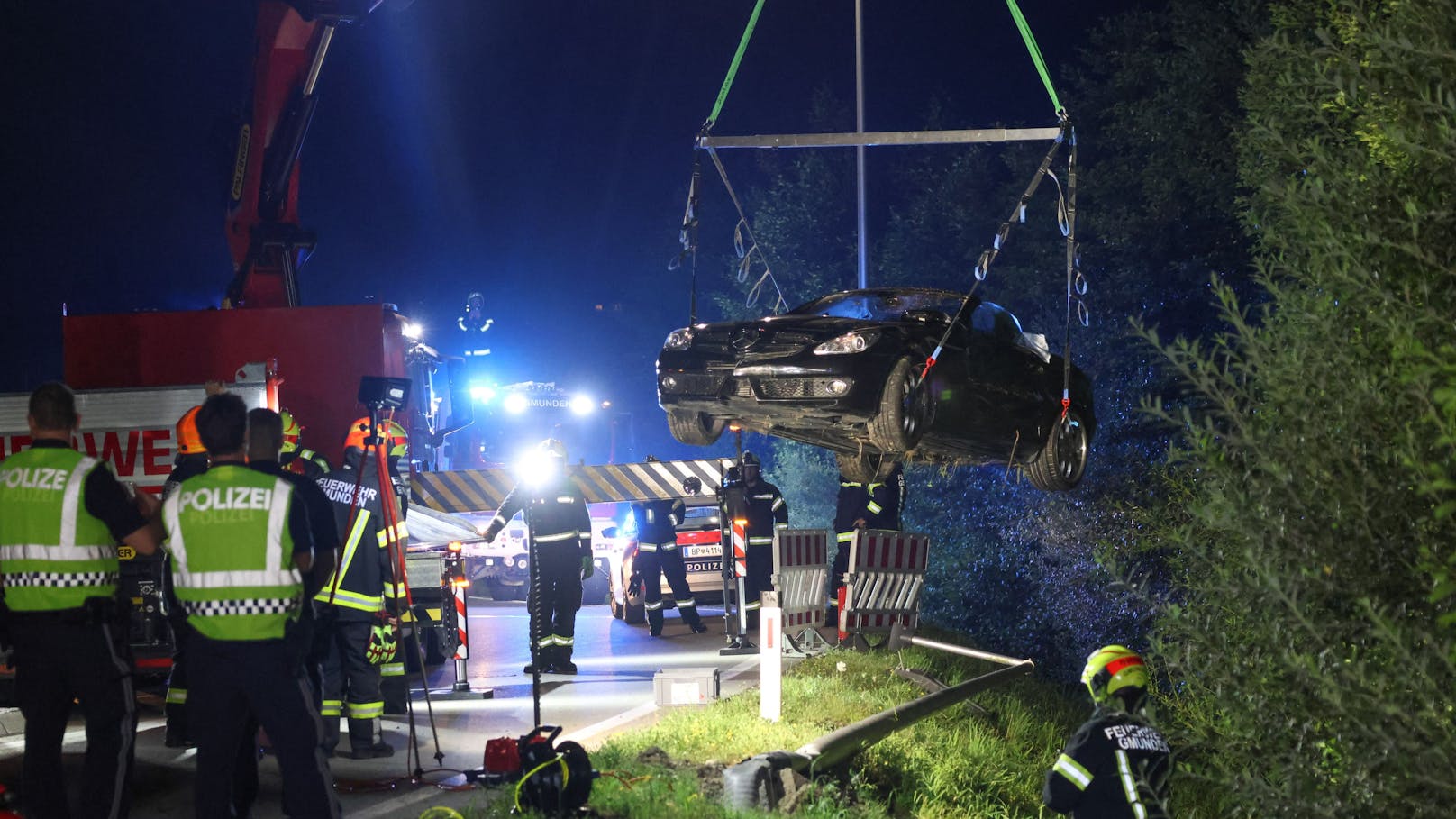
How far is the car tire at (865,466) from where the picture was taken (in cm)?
1259

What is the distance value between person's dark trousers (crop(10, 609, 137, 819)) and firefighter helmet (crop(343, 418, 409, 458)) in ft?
9.39

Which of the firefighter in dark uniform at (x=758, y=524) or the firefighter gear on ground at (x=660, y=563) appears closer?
the firefighter in dark uniform at (x=758, y=524)

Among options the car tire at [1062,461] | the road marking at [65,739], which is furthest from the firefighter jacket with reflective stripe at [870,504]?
the road marking at [65,739]

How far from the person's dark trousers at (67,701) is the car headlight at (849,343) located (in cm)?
532

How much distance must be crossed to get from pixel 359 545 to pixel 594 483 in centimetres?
693

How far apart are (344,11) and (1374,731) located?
40.1 ft

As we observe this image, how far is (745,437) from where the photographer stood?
46.7 meters

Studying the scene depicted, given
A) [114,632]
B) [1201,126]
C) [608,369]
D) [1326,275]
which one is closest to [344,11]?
[114,632]

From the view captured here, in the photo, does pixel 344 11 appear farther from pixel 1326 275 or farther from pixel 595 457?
pixel 595 457

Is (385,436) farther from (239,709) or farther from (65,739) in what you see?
(239,709)

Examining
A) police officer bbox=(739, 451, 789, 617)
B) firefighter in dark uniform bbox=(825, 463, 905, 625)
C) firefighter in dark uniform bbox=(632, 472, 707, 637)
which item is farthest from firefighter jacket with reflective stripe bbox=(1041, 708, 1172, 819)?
firefighter in dark uniform bbox=(632, 472, 707, 637)

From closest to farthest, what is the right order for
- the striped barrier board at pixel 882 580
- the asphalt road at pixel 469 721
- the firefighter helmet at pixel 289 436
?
the asphalt road at pixel 469 721, the firefighter helmet at pixel 289 436, the striped barrier board at pixel 882 580

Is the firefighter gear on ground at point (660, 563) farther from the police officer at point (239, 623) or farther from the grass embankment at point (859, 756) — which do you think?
the police officer at point (239, 623)

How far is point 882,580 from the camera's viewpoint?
1248 centimetres
